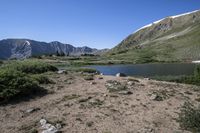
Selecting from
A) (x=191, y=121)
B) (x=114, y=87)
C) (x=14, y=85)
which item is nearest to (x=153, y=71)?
(x=114, y=87)

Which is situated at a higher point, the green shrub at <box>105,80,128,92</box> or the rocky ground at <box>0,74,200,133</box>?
the green shrub at <box>105,80,128,92</box>

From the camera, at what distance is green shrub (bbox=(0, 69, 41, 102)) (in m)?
19.1

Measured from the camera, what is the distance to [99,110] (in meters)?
16.6

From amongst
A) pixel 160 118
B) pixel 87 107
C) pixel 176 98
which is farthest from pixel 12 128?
pixel 176 98

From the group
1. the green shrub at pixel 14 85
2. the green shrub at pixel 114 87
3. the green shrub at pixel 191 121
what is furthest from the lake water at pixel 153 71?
the green shrub at pixel 191 121

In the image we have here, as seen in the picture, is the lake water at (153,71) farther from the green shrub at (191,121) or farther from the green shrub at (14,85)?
the green shrub at (191,121)

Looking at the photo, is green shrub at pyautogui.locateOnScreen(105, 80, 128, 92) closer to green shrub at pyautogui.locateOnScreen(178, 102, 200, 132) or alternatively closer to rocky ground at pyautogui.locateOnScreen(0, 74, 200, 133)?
rocky ground at pyautogui.locateOnScreen(0, 74, 200, 133)

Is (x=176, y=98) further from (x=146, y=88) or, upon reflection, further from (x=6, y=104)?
(x=6, y=104)

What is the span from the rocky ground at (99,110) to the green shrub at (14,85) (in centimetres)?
95

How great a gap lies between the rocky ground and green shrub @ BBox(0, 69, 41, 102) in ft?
3.12

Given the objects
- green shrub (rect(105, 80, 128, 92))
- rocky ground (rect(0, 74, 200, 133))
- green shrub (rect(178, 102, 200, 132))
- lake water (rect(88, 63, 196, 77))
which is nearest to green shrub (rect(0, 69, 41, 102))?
rocky ground (rect(0, 74, 200, 133))

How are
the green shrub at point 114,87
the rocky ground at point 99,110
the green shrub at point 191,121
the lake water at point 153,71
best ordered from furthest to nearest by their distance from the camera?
the lake water at point 153,71 → the green shrub at point 114,87 → the rocky ground at point 99,110 → the green shrub at point 191,121

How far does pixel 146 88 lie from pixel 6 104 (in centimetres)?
1145

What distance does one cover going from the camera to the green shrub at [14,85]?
1908 cm
